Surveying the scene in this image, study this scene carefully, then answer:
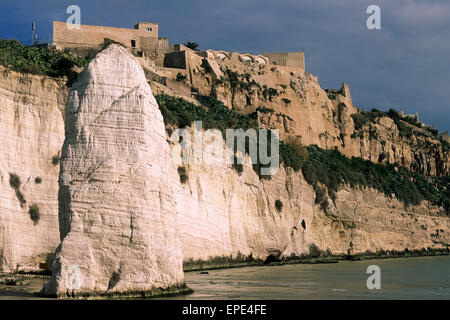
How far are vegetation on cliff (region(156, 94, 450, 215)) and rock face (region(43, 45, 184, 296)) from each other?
59.6ft

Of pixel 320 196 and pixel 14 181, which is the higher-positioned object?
pixel 320 196

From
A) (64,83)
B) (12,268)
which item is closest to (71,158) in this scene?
(12,268)

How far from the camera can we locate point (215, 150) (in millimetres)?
42125

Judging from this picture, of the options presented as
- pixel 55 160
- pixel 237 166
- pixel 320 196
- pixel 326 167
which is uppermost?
pixel 326 167

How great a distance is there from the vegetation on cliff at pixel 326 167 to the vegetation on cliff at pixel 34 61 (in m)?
5.94

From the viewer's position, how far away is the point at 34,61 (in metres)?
37.6

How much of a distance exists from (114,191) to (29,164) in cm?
1382

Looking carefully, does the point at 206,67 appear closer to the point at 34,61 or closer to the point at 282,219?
the point at 282,219

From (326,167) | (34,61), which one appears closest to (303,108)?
(326,167)

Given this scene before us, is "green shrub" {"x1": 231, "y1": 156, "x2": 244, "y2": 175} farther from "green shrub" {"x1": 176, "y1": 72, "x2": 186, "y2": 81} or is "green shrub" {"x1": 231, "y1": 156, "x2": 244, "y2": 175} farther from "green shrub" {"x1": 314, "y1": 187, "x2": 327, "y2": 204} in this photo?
"green shrub" {"x1": 176, "y1": 72, "x2": 186, "y2": 81}

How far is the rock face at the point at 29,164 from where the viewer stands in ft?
100

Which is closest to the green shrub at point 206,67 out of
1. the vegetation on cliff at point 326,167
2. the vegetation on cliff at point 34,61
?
the vegetation on cliff at point 326,167
